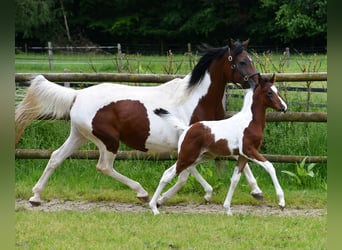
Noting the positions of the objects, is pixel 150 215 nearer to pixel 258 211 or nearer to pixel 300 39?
pixel 258 211

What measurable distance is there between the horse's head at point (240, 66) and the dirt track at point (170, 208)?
1218mm

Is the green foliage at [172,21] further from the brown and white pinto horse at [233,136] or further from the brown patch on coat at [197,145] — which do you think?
the brown patch on coat at [197,145]

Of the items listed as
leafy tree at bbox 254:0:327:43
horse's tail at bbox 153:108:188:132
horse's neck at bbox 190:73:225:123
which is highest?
leafy tree at bbox 254:0:327:43

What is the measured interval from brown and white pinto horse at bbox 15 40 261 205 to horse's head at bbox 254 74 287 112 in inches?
12.0

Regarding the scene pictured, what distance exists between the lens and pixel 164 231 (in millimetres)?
4301

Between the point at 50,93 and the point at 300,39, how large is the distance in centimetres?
2806

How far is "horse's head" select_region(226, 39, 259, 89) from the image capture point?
17.5ft

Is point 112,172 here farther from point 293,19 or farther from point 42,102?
point 293,19

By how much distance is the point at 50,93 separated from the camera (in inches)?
224

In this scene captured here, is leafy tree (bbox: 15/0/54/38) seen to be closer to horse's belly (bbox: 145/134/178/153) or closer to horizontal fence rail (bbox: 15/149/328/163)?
horizontal fence rail (bbox: 15/149/328/163)

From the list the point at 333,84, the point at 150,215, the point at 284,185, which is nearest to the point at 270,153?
the point at 284,185

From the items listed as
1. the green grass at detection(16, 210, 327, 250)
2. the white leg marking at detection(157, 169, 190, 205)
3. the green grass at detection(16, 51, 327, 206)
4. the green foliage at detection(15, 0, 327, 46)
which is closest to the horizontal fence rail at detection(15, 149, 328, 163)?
the green grass at detection(16, 51, 327, 206)

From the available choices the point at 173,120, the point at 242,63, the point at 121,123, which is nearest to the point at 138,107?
the point at 121,123

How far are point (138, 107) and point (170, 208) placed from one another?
1.07 metres
